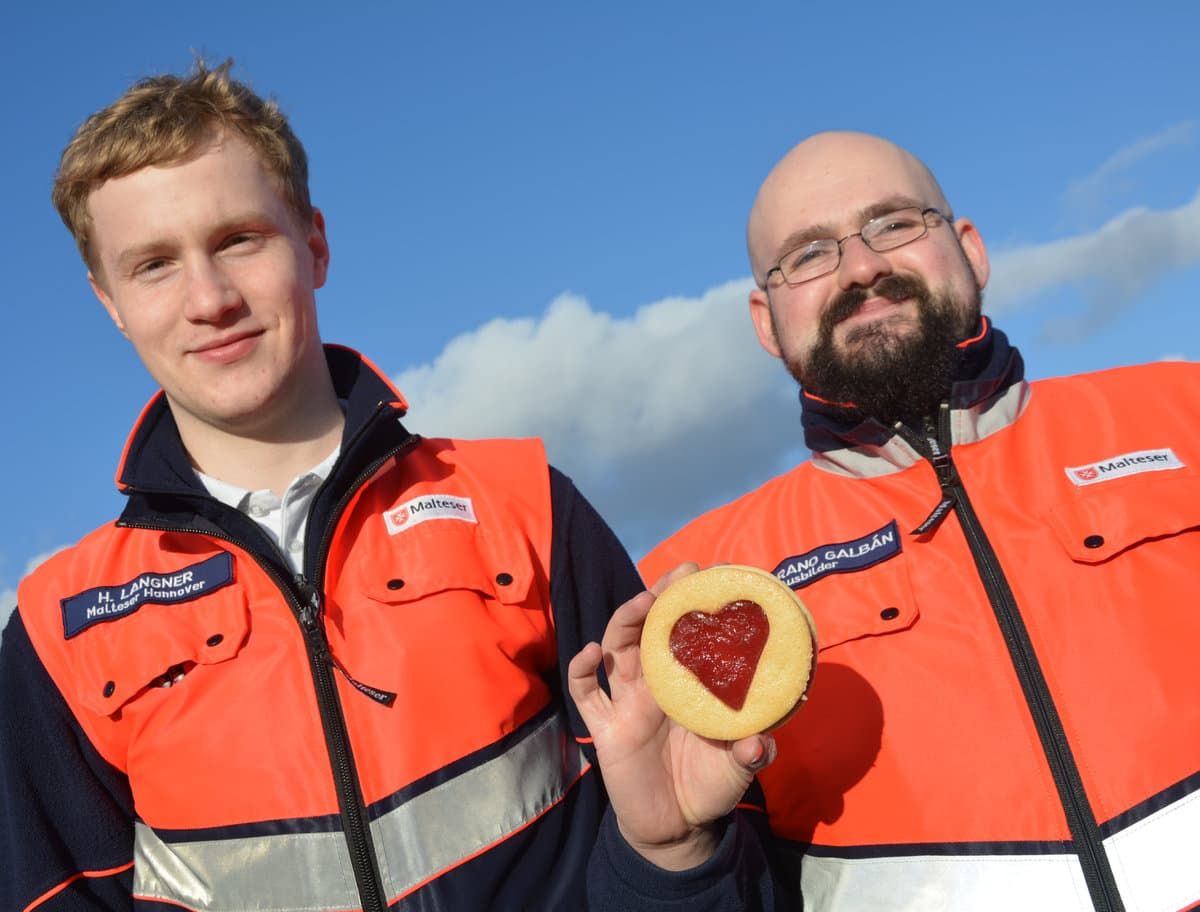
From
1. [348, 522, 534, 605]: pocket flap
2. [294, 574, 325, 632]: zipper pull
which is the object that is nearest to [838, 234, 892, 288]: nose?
[348, 522, 534, 605]: pocket flap

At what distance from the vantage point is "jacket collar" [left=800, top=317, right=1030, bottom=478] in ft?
13.7

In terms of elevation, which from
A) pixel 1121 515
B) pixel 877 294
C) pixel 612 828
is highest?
pixel 877 294

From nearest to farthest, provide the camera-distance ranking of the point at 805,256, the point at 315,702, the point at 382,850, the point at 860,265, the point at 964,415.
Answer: the point at 382,850 < the point at 315,702 < the point at 964,415 < the point at 860,265 < the point at 805,256

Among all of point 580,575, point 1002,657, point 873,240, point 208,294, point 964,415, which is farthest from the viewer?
point 873,240

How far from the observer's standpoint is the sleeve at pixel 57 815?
3.44m

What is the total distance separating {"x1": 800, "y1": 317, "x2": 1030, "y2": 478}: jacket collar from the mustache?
334mm

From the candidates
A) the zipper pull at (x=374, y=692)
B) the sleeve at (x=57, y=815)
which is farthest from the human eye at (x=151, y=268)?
the zipper pull at (x=374, y=692)

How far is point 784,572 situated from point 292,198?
2484 millimetres

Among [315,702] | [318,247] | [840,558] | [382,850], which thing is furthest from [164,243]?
[840,558]

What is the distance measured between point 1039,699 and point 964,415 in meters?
1.23

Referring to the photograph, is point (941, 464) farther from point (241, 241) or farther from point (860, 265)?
point (241, 241)

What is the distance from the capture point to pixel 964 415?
164 inches

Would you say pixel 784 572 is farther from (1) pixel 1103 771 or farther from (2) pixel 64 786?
(2) pixel 64 786

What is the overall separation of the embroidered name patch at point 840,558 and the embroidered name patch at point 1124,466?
756 millimetres
